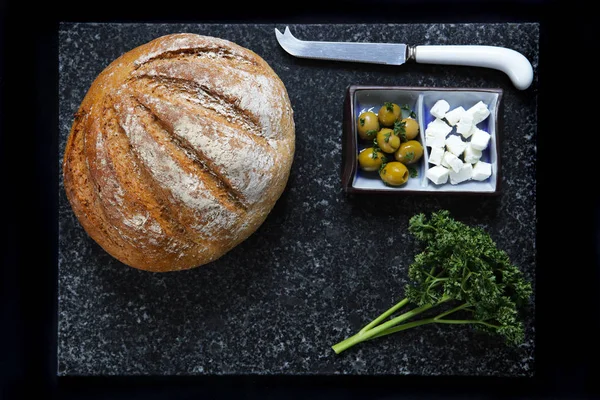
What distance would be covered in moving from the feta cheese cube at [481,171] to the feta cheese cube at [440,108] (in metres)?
0.20

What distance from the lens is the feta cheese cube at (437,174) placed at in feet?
6.80

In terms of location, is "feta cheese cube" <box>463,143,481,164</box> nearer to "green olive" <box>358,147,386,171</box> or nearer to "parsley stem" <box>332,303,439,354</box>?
"green olive" <box>358,147,386,171</box>

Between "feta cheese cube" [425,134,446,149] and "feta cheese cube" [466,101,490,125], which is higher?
"feta cheese cube" [466,101,490,125]

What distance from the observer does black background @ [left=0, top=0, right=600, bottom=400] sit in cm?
239

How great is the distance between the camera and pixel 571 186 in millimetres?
2453

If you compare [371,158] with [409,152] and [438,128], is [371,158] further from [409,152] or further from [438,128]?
[438,128]

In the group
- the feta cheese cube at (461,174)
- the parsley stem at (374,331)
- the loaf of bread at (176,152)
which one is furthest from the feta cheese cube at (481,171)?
the loaf of bread at (176,152)

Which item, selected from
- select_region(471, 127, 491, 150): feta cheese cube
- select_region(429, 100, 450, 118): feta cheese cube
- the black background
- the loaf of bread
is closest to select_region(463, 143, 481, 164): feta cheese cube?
select_region(471, 127, 491, 150): feta cheese cube

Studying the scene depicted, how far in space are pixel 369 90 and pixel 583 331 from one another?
127 centimetres

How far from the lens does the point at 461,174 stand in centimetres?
209

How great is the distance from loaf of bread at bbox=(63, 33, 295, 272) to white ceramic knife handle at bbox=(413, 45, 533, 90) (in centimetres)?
57
